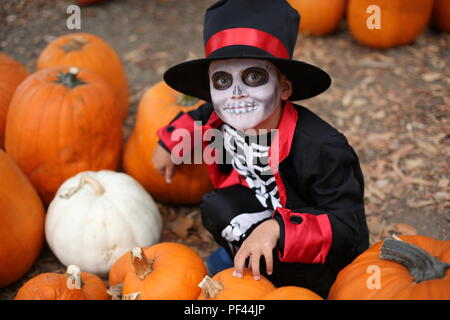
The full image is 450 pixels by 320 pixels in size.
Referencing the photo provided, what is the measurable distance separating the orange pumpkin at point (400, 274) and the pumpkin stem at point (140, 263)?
708mm

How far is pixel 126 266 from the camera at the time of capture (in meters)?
2.08

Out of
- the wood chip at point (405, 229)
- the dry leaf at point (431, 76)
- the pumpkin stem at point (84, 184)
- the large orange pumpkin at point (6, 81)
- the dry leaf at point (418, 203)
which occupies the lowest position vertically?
the wood chip at point (405, 229)

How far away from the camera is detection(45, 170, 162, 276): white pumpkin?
7.60 ft

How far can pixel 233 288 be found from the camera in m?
1.66

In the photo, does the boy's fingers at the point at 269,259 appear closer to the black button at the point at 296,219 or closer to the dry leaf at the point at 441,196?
the black button at the point at 296,219

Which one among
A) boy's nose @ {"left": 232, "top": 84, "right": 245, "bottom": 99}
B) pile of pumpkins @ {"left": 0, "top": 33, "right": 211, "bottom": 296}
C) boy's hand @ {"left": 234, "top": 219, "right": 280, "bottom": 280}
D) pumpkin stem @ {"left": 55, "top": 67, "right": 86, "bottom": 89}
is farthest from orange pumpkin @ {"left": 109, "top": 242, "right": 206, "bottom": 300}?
pumpkin stem @ {"left": 55, "top": 67, "right": 86, "bottom": 89}

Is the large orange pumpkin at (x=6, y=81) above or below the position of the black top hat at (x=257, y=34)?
below

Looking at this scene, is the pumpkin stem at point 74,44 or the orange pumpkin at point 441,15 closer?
the pumpkin stem at point 74,44

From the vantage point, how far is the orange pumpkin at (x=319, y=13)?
163 inches

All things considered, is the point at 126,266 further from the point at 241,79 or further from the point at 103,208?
the point at 241,79

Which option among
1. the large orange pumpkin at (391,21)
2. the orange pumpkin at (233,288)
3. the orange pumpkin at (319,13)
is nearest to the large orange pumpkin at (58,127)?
the orange pumpkin at (233,288)

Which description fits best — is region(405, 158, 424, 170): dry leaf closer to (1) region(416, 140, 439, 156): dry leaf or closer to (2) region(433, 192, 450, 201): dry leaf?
(1) region(416, 140, 439, 156): dry leaf

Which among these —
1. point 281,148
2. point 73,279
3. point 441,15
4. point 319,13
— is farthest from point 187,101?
point 441,15
